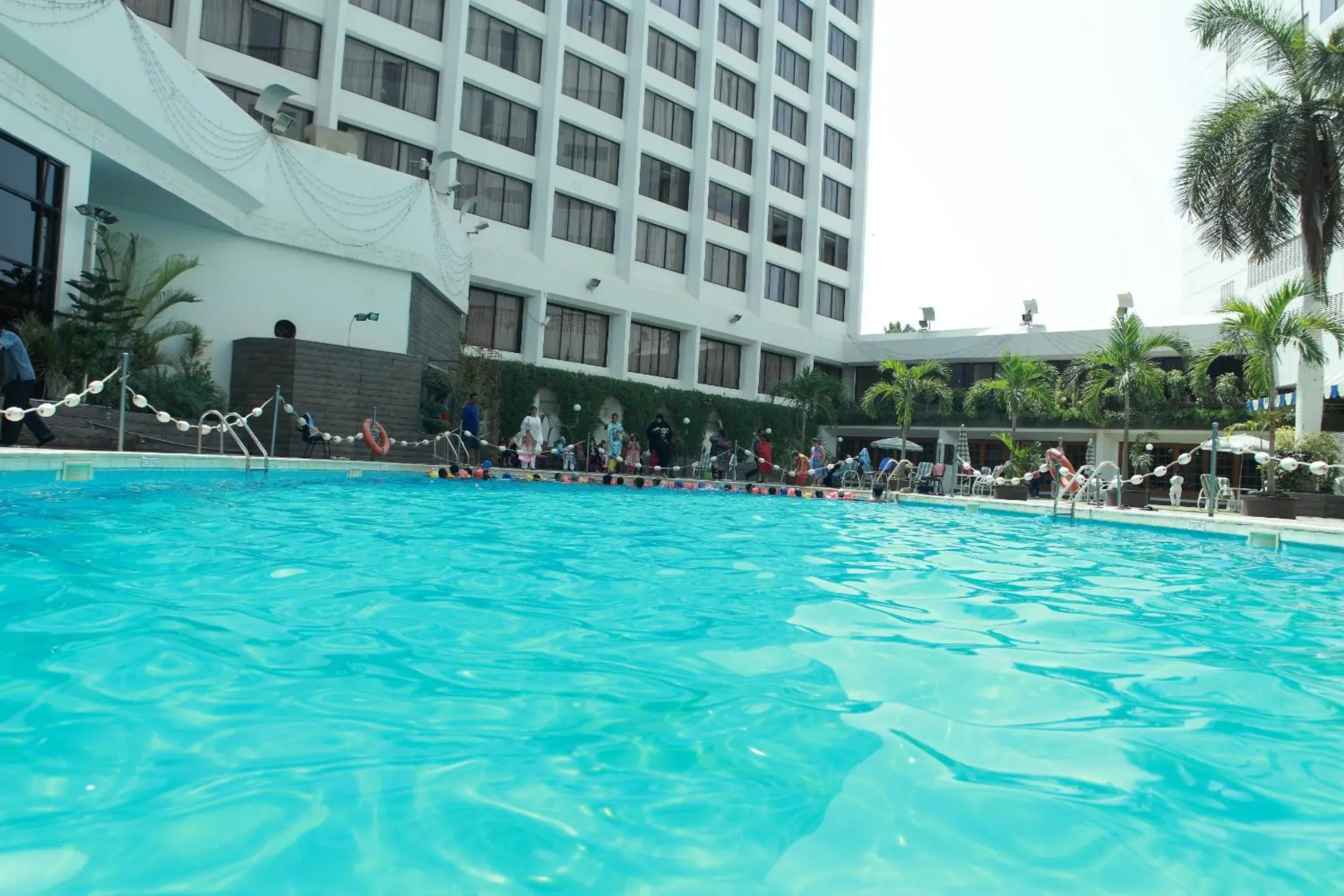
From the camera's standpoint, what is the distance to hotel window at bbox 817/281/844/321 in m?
35.3

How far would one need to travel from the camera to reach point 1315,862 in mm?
2121

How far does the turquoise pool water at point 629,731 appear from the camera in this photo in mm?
1992

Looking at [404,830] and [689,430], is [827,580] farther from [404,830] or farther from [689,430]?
[689,430]

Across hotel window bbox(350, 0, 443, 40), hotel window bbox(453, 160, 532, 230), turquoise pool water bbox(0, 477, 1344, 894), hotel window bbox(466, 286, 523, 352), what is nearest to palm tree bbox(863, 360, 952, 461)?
hotel window bbox(466, 286, 523, 352)

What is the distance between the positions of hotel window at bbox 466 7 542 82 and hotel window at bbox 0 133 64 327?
15348 millimetres

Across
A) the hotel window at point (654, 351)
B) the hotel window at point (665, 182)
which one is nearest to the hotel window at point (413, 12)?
the hotel window at point (665, 182)

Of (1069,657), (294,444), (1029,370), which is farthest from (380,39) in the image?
(1069,657)

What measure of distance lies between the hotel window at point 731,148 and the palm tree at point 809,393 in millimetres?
7556

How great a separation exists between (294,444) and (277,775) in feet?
48.9

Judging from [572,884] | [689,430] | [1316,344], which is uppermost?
[1316,344]

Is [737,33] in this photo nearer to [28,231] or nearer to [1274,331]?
[1274,331]

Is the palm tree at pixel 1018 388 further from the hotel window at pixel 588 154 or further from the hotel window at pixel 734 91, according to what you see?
the hotel window at pixel 588 154

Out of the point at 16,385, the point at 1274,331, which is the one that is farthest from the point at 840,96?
the point at 16,385

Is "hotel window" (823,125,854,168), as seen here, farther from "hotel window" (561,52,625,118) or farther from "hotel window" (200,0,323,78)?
"hotel window" (200,0,323,78)
